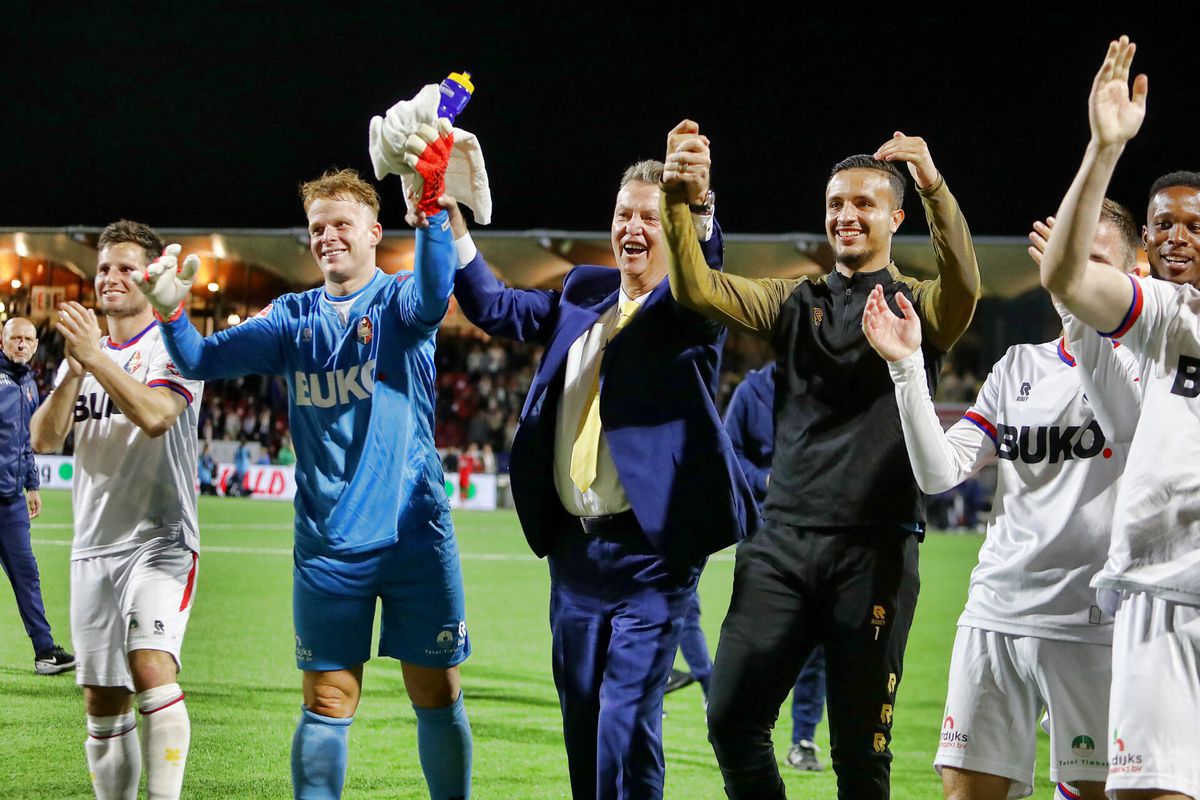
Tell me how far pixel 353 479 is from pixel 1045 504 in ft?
7.32

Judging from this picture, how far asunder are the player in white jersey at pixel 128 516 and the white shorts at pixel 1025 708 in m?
2.71

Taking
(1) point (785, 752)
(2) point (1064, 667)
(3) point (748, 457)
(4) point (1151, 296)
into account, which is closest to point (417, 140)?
(4) point (1151, 296)

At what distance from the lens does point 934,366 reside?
379 centimetres

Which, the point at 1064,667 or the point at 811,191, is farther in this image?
the point at 811,191

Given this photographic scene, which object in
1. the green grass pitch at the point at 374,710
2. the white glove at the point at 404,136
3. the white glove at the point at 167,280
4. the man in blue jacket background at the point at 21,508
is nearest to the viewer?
the white glove at the point at 404,136

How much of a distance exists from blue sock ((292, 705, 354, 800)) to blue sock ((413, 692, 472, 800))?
0.99 feet

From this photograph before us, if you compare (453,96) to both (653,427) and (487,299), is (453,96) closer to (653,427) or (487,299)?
(487,299)

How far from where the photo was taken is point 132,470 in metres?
4.57

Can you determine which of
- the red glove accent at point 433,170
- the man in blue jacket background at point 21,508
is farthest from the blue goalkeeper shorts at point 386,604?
the man in blue jacket background at point 21,508

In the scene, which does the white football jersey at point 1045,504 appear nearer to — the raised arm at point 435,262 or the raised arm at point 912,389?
the raised arm at point 912,389

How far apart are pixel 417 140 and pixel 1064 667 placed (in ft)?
8.17

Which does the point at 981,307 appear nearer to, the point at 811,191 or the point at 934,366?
the point at 811,191

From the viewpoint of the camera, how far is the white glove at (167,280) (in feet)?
13.0

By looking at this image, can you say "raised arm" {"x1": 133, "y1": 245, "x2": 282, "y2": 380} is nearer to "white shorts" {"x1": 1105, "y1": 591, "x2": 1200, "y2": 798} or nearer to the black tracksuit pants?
the black tracksuit pants
